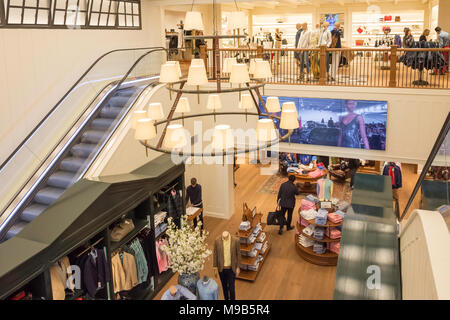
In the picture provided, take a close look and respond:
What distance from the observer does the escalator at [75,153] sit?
23.4ft

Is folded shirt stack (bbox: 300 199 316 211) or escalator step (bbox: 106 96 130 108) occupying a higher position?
escalator step (bbox: 106 96 130 108)

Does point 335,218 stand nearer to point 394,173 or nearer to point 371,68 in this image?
point 371,68

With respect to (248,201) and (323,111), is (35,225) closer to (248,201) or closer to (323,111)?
(323,111)

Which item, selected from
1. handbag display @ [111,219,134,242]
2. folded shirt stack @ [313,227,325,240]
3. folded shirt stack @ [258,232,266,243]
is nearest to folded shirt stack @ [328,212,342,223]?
folded shirt stack @ [313,227,325,240]

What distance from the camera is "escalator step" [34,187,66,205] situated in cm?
731

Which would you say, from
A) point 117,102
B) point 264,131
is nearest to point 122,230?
point 117,102

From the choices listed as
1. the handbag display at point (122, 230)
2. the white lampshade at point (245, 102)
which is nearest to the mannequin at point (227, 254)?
the handbag display at point (122, 230)

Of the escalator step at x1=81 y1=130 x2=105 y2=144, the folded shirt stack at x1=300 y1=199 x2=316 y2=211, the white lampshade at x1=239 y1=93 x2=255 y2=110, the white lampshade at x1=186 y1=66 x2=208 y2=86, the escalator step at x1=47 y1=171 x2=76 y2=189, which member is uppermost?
the white lampshade at x1=186 y1=66 x2=208 y2=86

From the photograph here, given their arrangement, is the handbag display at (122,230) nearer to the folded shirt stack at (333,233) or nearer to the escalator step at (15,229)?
the escalator step at (15,229)

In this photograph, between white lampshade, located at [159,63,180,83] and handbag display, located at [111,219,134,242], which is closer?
white lampshade, located at [159,63,180,83]

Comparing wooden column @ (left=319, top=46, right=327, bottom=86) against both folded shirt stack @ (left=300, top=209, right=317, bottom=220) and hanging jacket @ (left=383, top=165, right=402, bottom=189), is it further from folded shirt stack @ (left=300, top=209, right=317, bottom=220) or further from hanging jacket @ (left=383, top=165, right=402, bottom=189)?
hanging jacket @ (left=383, top=165, right=402, bottom=189)

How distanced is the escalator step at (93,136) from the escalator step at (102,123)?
5.4 inches

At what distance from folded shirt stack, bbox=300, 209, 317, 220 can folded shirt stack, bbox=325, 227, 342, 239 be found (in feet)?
1.41
